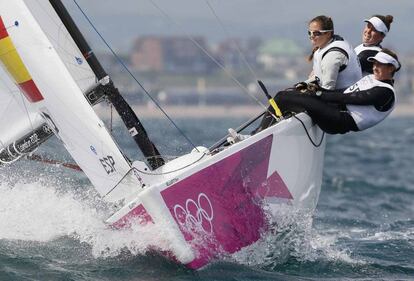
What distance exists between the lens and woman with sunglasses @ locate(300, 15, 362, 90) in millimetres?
4785

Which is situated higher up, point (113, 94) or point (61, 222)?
point (113, 94)

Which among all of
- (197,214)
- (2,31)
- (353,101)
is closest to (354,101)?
(353,101)

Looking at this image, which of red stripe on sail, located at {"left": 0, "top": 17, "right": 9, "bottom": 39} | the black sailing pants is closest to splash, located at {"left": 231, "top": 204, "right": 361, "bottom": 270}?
the black sailing pants

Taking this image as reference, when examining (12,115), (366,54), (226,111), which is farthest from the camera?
(226,111)

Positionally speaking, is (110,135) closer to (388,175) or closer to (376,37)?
(376,37)

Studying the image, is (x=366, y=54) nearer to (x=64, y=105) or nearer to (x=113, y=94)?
(x=113, y=94)

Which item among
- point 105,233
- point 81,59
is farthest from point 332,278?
point 81,59

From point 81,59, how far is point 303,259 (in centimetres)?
148

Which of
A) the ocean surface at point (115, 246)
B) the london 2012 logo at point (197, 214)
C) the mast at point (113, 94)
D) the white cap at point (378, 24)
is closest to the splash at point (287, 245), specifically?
the ocean surface at point (115, 246)

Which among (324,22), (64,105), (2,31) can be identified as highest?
(2,31)

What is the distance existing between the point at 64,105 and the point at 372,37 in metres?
1.73

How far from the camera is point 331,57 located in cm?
477

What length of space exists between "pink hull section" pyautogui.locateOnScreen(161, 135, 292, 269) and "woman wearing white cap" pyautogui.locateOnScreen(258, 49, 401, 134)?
0.34 metres

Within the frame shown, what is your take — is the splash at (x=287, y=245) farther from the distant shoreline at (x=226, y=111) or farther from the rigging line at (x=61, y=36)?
the distant shoreline at (x=226, y=111)
